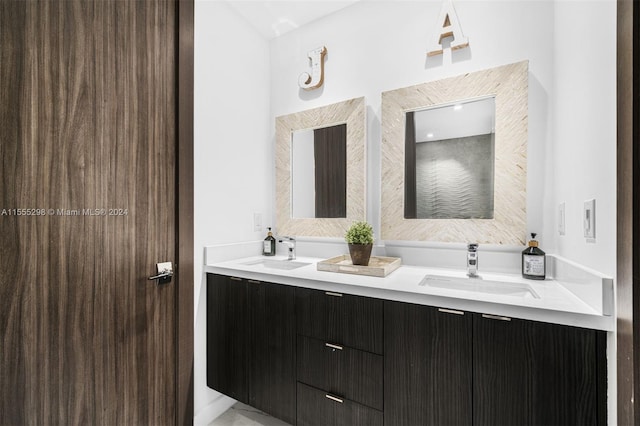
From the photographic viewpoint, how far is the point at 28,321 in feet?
3.12

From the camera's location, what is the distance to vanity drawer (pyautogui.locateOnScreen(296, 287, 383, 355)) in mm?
1211

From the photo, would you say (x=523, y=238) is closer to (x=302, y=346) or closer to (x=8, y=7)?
(x=302, y=346)

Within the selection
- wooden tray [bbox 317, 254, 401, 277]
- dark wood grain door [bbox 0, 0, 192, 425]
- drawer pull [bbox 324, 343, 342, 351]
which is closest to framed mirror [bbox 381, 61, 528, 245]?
wooden tray [bbox 317, 254, 401, 277]

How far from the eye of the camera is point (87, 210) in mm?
1098

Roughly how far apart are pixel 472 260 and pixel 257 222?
1411 mm

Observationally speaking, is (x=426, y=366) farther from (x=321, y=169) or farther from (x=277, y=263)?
(x=321, y=169)

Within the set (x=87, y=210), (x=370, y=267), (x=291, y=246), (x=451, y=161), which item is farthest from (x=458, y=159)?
(x=87, y=210)

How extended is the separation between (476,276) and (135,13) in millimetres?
2001

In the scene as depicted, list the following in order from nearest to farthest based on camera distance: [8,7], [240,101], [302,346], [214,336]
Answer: [8,7] → [302,346] → [214,336] → [240,101]

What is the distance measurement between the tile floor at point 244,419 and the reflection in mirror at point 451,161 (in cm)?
146

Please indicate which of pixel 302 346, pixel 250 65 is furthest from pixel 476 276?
pixel 250 65

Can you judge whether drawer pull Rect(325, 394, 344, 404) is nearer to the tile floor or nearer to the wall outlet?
the tile floor

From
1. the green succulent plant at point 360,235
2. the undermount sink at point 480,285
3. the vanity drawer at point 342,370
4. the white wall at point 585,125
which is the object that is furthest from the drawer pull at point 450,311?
the green succulent plant at point 360,235

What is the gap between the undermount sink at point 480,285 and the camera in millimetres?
1261
